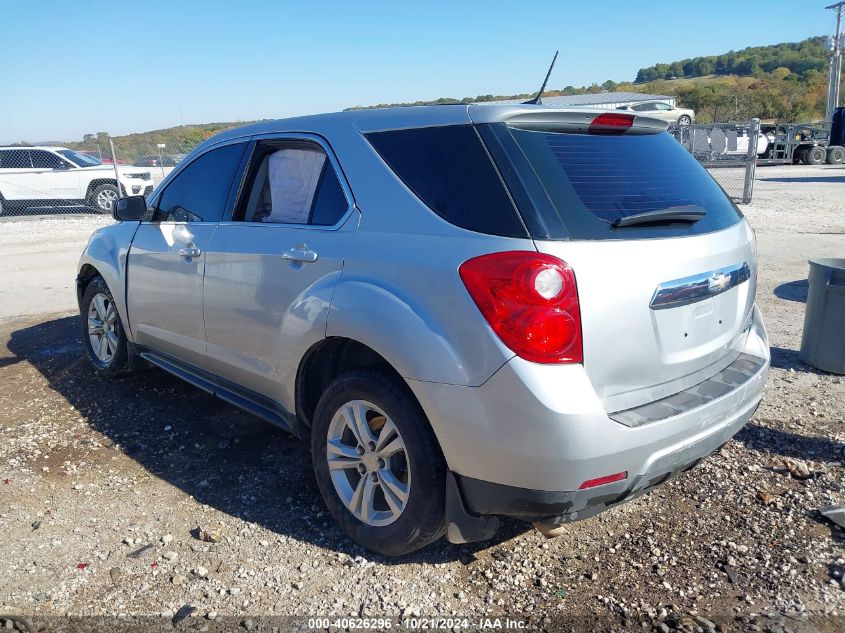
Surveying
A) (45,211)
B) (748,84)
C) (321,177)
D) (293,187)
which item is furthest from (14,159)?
(748,84)

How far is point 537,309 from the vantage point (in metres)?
2.36

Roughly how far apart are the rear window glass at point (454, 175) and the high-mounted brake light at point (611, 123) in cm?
56

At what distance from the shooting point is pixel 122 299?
4781 mm

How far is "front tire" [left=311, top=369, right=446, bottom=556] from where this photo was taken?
105 inches

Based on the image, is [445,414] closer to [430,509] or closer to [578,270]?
[430,509]

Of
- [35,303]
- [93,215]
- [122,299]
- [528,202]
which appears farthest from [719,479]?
[93,215]

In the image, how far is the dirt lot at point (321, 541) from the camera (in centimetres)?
270

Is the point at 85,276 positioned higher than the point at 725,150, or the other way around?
the point at 85,276

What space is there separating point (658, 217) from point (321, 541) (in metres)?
2.02

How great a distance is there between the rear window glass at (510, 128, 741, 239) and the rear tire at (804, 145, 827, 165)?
32.6 metres

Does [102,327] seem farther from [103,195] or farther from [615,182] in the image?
[103,195]

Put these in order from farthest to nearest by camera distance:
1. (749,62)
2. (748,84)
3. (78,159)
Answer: (749,62) < (748,84) < (78,159)

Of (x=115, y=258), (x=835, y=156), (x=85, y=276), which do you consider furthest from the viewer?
(x=835, y=156)

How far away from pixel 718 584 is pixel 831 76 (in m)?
46.9
